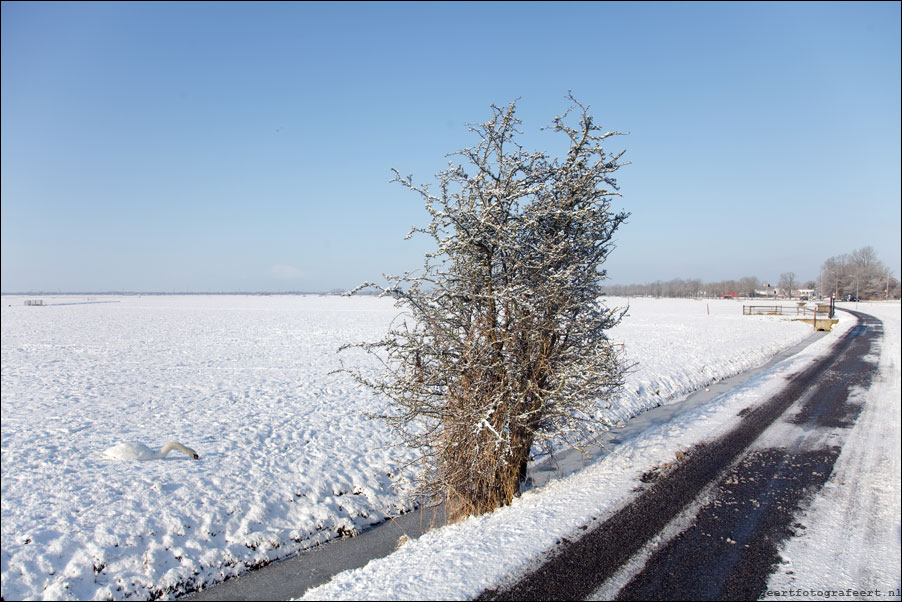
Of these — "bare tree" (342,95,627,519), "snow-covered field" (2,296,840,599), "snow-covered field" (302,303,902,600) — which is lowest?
"snow-covered field" (2,296,840,599)

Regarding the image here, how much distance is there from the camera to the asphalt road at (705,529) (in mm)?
4215

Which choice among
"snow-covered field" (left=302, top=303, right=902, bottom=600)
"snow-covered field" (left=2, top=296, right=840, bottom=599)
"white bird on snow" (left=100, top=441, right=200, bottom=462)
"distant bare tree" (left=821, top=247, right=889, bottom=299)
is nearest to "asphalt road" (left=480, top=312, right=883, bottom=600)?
"snow-covered field" (left=302, top=303, right=902, bottom=600)

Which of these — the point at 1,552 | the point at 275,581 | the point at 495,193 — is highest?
the point at 495,193

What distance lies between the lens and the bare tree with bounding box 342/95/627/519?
19.6 ft

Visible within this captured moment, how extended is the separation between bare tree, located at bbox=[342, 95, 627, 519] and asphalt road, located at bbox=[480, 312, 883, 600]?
1.50 m

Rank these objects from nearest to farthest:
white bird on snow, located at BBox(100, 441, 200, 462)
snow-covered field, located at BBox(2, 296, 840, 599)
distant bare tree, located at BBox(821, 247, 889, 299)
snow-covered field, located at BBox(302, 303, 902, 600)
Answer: snow-covered field, located at BBox(302, 303, 902, 600) → snow-covered field, located at BBox(2, 296, 840, 599) → white bird on snow, located at BBox(100, 441, 200, 462) → distant bare tree, located at BBox(821, 247, 889, 299)

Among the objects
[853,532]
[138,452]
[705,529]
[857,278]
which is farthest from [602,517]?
[857,278]

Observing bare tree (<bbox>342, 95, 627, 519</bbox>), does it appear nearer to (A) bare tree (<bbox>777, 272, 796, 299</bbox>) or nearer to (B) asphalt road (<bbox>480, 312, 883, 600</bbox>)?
(B) asphalt road (<bbox>480, 312, 883, 600</bbox>)

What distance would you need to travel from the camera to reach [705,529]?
528cm

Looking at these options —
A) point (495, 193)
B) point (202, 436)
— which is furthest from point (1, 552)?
point (495, 193)

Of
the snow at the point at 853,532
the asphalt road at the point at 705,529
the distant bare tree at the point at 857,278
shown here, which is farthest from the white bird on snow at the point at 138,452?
the distant bare tree at the point at 857,278

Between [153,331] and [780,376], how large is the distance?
32494 millimetres

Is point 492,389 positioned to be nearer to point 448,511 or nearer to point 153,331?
point 448,511

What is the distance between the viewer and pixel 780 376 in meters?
15.4
